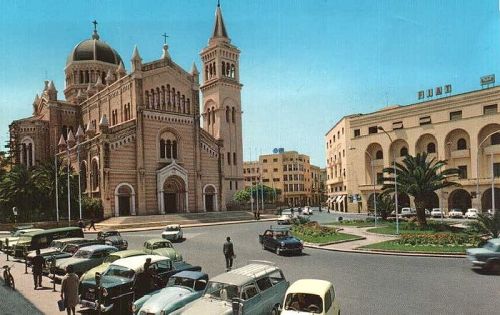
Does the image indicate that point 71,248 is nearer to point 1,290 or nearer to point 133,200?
point 1,290

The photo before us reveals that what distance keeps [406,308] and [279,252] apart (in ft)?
35.4

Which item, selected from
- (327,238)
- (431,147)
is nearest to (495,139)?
(431,147)

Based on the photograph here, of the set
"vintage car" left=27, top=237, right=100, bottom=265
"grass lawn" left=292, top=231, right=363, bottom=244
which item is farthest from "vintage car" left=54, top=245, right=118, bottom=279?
"grass lawn" left=292, top=231, right=363, bottom=244

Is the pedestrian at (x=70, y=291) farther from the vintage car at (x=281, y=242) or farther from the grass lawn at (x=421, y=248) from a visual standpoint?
the grass lawn at (x=421, y=248)

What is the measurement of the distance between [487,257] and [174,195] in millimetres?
44243

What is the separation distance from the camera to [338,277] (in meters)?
15.8

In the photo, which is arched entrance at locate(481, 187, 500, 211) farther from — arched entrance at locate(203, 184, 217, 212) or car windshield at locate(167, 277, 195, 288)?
car windshield at locate(167, 277, 195, 288)

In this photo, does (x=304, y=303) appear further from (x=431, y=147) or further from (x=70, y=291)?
(x=431, y=147)

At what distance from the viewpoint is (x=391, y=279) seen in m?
15.1

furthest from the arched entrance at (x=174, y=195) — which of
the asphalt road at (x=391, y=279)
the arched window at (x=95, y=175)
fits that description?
the asphalt road at (x=391, y=279)

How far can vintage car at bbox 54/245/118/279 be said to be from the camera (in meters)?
16.8

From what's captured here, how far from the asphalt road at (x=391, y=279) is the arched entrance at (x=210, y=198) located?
3458 centimetres

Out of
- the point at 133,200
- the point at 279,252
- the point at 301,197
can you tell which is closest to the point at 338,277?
the point at 279,252

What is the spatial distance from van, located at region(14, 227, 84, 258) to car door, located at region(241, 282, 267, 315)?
16.7m
